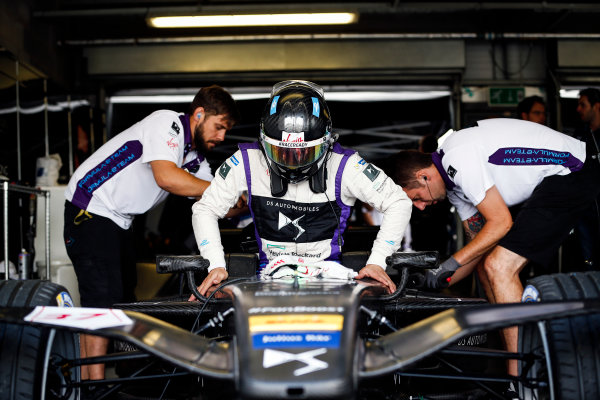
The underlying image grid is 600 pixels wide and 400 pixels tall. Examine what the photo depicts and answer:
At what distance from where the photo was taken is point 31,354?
208 cm

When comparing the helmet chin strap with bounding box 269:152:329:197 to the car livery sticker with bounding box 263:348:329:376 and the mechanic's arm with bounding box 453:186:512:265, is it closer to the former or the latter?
the mechanic's arm with bounding box 453:186:512:265

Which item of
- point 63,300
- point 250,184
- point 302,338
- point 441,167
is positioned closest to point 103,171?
point 250,184

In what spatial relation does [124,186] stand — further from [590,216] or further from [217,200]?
[590,216]

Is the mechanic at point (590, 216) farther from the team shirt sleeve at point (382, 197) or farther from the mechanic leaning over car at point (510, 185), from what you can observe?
the team shirt sleeve at point (382, 197)

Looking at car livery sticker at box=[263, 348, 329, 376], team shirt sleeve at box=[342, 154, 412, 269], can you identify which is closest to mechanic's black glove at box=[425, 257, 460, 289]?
team shirt sleeve at box=[342, 154, 412, 269]

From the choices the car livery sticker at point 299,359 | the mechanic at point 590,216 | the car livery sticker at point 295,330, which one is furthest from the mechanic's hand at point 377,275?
the mechanic at point 590,216

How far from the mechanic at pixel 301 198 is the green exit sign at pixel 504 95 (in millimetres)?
5044

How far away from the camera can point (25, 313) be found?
75.5 inches

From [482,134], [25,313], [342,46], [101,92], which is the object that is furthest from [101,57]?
[25,313]

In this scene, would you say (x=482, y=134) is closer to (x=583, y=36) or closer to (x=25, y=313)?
(x=25, y=313)

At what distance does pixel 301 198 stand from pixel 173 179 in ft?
2.58

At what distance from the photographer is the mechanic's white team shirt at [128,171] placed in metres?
3.56

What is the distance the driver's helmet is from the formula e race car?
0.56 m

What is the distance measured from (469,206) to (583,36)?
470cm
